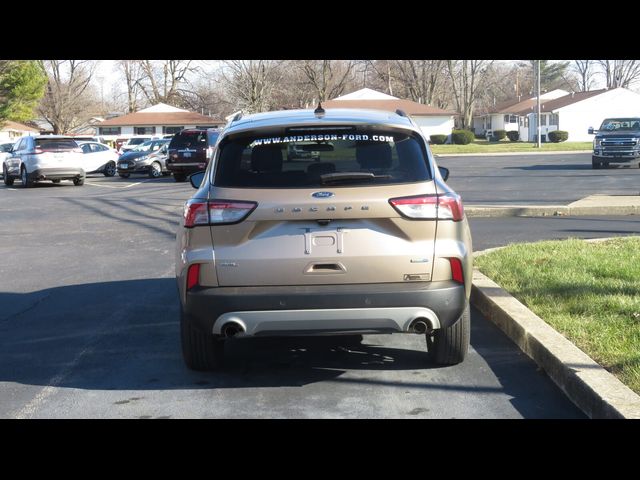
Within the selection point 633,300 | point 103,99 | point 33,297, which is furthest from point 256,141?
point 103,99

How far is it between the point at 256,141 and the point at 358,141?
0.71m

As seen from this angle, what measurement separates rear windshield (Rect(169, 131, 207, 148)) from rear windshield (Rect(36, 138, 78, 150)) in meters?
3.46

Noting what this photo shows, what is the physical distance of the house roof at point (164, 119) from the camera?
7575 centimetres

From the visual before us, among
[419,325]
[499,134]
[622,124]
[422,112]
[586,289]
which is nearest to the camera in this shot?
[419,325]

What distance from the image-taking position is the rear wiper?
5.75 metres

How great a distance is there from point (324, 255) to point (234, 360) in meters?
Result: 1.63

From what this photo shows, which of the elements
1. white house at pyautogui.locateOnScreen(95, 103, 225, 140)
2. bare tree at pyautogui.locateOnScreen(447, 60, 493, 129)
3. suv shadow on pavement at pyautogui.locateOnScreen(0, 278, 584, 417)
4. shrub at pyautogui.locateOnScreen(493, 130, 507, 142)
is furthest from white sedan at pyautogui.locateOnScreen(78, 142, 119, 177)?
bare tree at pyautogui.locateOnScreen(447, 60, 493, 129)

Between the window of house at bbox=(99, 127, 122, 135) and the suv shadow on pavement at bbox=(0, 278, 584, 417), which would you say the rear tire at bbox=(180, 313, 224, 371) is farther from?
the window of house at bbox=(99, 127, 122, 135)

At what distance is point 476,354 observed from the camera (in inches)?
269

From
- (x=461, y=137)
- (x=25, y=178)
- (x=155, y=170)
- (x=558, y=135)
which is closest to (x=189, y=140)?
(x=155, y=170)

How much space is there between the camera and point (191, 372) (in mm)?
6449

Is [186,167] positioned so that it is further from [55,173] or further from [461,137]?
[461,137]
